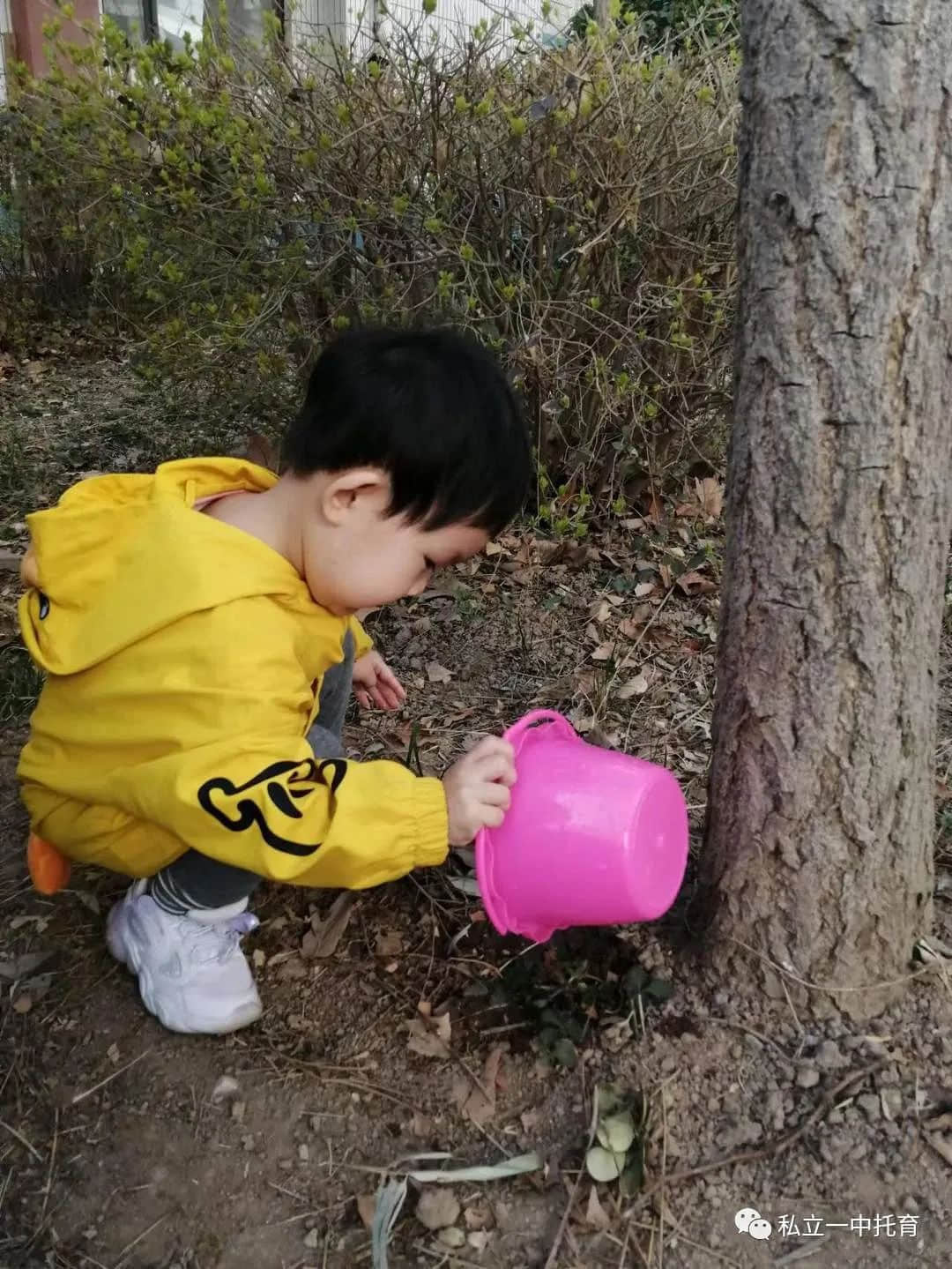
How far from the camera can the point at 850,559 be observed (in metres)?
1.51

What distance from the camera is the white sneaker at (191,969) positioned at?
188 cm

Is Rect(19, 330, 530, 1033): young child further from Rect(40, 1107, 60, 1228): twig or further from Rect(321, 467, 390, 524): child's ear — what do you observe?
Rect(40, 1107, 60, 1228): twig

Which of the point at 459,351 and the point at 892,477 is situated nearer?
the point at 892,477

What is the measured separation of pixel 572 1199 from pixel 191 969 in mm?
763

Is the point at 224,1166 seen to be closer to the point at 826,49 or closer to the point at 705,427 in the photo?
the point at 826,49

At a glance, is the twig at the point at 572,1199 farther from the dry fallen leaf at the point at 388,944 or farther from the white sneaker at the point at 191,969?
the white sneaker at the point at 191,969

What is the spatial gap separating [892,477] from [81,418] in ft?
15.8

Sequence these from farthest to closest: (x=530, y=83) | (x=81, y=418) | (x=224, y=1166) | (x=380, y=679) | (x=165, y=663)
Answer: (x=81, y=418) → (x=530, y=83) → (x=380, y=679) → (x=224, y=1166) → (x=165, y=663)

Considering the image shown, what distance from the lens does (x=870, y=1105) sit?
1615 mm

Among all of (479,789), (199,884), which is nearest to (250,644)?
(479,789)

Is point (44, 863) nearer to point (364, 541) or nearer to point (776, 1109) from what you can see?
point (364, 541)

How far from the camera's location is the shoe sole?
1884 millimetres

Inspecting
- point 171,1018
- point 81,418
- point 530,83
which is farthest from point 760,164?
point 81,418

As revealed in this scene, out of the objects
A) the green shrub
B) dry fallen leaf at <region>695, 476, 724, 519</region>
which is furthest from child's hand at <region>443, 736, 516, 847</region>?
dry fallen leaf at <region>695, 476, 724, 519</region>
